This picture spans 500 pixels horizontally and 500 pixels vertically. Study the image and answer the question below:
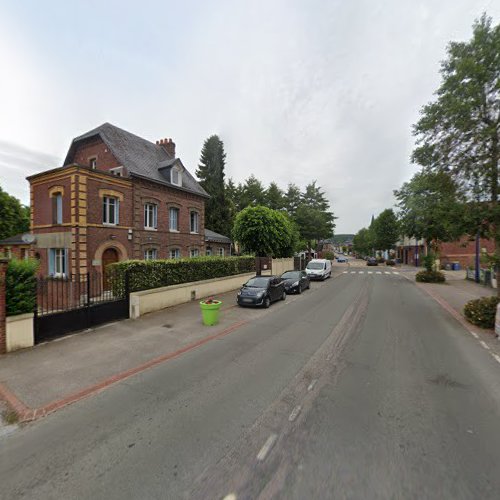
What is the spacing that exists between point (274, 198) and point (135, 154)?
81.8ft

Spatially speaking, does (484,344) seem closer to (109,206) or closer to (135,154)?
(109,206)

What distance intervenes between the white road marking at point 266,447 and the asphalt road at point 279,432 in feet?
0.04

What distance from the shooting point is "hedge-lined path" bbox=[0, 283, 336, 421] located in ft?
16.5

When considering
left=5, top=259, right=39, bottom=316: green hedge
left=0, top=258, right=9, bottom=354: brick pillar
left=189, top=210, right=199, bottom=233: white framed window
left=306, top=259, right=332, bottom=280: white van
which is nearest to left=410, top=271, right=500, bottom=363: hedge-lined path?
left=306, top=259, right=332, bottom=280: white van

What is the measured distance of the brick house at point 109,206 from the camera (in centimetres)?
1461

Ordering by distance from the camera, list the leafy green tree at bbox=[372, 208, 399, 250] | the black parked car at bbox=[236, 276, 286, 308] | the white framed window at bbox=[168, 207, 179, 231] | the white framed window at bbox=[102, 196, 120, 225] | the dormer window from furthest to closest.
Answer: the leafy green tree at bbox=[372, 208, 399, 250] < the dormer window < the white framed window at bbox=[168, 207, 179, 231] < the white framed window at bbox=[102, 196, 120, 225] < the black parked car at bbox=[236, 276, 286, 308]

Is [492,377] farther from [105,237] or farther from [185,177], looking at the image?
[185,177]

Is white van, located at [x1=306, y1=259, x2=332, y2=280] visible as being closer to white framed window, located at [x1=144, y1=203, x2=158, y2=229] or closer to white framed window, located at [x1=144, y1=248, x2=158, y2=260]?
white framed window, located at [x1=144, y1=248, x2=158, y2=260]

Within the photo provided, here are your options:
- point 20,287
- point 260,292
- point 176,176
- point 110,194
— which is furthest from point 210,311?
point 176,176

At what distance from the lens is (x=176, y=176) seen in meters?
20.8

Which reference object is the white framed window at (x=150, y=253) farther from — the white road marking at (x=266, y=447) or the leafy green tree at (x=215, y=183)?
the leafy green tree at (x=215, y=183)

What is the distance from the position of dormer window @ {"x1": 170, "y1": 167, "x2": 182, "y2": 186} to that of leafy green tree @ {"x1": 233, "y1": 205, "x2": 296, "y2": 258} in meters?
5.46

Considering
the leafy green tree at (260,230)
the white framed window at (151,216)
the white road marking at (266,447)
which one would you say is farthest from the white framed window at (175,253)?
the white road marking at (266,447)

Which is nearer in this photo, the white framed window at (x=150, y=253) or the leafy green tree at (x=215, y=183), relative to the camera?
the white framed window at (x=150, y=253)
